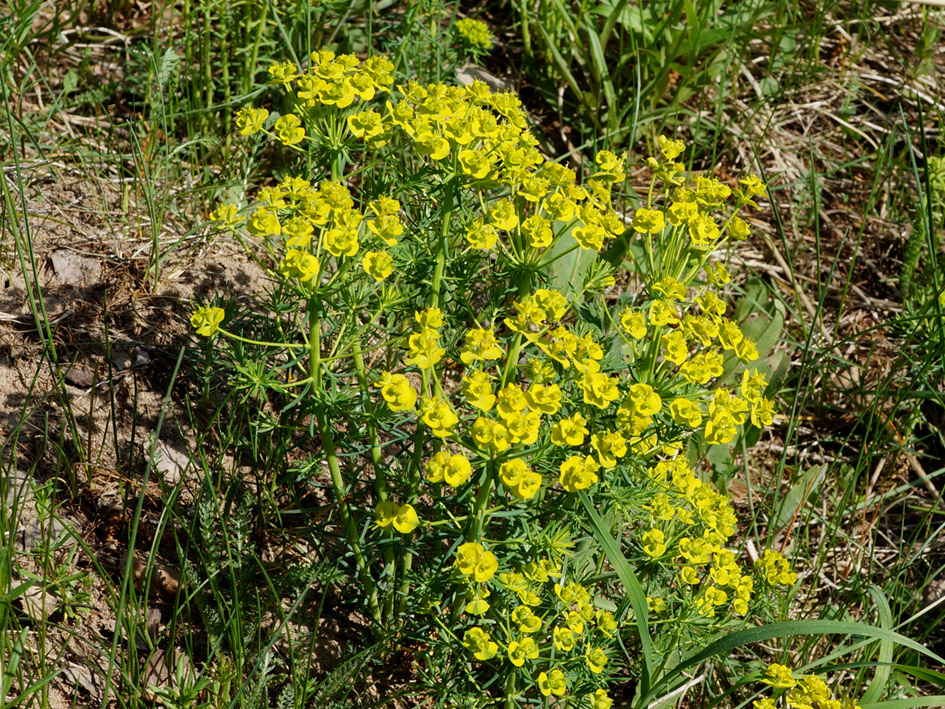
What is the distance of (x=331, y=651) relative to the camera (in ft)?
7.48

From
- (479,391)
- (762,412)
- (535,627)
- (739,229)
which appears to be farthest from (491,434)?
(739,229)

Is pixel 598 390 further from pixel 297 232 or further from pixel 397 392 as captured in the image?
pixel 297 232

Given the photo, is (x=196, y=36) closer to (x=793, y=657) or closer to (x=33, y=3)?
(x=33, y=3)

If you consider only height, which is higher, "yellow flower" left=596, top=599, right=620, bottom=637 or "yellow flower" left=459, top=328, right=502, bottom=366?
"yellow flower" left=459, top=328, right=502, bottom=366

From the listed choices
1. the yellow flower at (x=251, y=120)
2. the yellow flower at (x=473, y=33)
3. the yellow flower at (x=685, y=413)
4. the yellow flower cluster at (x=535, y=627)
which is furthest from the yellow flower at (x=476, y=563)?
the yellow flower at (x=473, y=33)

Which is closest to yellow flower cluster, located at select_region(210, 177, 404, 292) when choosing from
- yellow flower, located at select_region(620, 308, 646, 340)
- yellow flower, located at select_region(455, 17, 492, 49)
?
yellow flower, located at select_region(620, 308, 646, 340)

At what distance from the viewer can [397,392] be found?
162 cm

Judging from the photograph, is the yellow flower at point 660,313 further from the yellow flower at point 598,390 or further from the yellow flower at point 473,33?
the yellow flower at point 473,33

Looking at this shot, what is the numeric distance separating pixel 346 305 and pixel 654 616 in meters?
1.01

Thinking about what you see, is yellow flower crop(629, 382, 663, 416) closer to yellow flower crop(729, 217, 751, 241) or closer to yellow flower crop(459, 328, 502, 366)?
yellow flower crop(459, 328, 502, 366)

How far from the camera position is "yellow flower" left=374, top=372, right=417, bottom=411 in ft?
5.25

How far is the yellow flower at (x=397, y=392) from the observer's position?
1.60 m

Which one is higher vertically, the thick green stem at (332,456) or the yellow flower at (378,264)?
the yellow flower at (378,264)

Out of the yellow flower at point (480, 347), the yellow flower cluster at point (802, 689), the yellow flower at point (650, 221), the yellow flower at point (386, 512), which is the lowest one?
the yellow flower cluster at point (802, 689)
